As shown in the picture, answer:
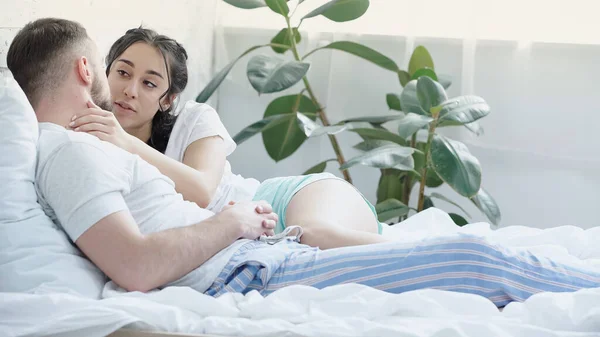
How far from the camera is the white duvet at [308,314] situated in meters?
1.18

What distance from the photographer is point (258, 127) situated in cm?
308

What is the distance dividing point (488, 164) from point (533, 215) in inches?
11.3

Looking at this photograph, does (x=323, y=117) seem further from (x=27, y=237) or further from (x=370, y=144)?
(x=27, y=237)

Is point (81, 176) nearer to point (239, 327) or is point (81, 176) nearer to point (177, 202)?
point (177, 202)

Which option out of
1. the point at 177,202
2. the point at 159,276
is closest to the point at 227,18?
the point at 177,202

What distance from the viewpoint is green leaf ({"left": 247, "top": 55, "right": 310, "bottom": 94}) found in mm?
2748

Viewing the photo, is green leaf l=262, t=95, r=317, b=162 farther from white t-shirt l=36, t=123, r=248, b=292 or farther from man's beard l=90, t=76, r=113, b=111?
white t-shirt l=36, t=123, r=248, b=292

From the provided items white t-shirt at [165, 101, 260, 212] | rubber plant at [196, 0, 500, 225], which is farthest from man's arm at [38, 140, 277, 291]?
rubber plant at [196, 0, 500, 225]

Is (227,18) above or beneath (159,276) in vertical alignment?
above

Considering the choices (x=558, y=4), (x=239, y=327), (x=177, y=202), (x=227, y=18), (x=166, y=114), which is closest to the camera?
(x=239, y=327)

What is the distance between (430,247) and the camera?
4.50ft

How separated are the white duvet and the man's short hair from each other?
0.49m

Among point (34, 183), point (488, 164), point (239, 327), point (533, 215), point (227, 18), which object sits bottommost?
point (533, 215)

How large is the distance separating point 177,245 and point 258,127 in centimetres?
173
